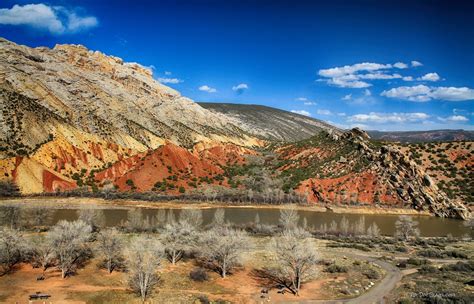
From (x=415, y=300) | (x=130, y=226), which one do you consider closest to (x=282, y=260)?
(x=415, y=300)

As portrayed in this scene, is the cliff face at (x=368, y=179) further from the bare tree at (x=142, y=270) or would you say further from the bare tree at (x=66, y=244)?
the bare tree at (x=142, y=270)

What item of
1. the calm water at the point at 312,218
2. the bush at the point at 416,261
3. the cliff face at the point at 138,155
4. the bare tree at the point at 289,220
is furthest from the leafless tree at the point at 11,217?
the bush at the point at 416,261

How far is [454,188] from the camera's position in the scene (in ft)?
→ 298

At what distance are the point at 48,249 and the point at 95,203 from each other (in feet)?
155

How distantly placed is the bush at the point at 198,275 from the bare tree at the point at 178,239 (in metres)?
5.64

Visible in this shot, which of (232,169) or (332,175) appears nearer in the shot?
(332,175)

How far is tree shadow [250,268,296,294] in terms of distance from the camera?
109 ft

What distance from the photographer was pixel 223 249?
37.1 metres

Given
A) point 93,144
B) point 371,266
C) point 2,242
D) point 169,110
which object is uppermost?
point 169,110

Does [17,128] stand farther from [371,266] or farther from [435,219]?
[435,219]

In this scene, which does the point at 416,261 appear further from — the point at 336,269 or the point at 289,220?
the point at 289,220

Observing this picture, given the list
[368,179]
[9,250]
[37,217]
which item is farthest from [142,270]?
[368,179]

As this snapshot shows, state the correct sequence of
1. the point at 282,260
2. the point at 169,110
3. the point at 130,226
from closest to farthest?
the point at 282,260, the point at 130,226, the point at 169,110

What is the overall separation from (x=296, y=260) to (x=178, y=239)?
15.8 m
